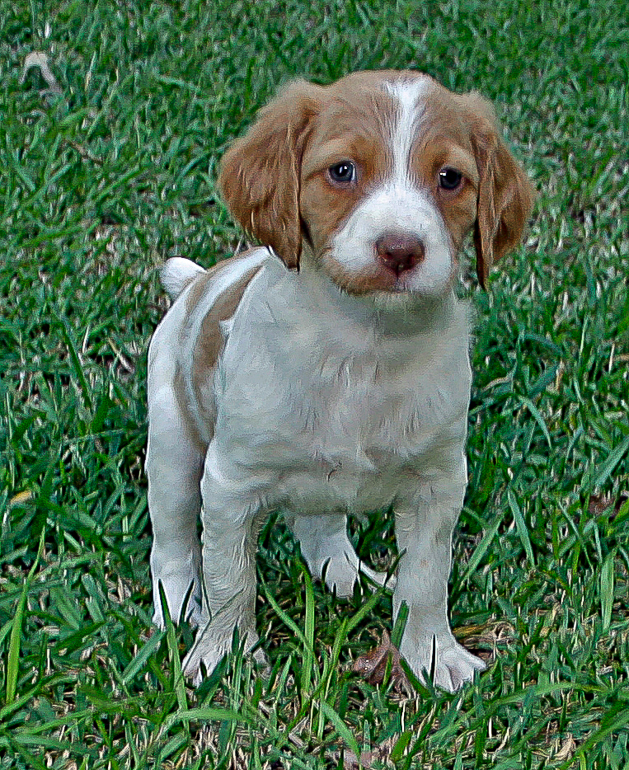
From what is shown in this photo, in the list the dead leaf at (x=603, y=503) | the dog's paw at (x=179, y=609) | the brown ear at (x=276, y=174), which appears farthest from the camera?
the dead leaf at (x=603, y=503)

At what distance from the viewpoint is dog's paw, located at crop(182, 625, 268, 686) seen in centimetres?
387

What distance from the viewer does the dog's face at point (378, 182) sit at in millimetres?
2969

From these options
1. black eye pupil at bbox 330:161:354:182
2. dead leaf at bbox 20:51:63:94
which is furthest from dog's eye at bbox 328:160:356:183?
dead leaf at bbox 20:51:63:94

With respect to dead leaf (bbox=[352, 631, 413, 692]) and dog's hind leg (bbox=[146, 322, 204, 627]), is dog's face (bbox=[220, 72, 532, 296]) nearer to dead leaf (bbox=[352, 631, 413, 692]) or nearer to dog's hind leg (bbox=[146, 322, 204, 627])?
dog's hind leg (bbox=[146, 322, 204, 627])

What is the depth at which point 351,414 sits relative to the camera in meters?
3.42

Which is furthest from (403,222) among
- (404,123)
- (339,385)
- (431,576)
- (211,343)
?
(431,576)

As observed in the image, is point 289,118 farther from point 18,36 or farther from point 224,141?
point 18,36

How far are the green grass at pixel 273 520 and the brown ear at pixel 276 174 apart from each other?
1.33 meters

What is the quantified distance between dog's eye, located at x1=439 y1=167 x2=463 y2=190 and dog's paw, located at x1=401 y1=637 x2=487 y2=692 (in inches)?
62.6

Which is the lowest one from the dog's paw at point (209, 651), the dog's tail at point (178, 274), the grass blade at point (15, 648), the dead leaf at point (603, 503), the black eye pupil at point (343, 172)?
the dead leaf at point (603, 503)

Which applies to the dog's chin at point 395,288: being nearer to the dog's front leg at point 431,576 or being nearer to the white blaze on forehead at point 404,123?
the white blaze on forehead at point 404,123

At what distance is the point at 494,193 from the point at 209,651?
181 centimetres

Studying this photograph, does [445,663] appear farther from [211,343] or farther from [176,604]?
[211,343]

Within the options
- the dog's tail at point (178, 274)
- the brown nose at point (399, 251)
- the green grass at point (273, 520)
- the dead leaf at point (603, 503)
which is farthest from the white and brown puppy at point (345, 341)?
the dead leaf at point (603, 503)
